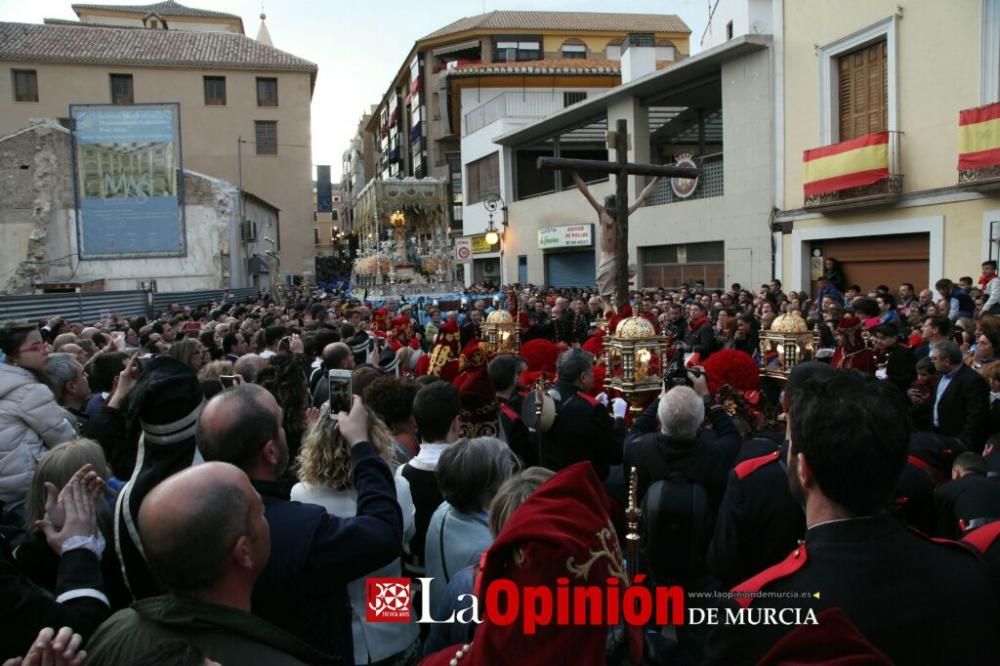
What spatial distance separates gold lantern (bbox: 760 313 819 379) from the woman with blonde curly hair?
12.2ft

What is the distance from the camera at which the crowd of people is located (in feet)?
5.82

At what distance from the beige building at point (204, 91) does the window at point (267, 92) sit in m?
0.06

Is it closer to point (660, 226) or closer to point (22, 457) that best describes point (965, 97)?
point (660, 226)

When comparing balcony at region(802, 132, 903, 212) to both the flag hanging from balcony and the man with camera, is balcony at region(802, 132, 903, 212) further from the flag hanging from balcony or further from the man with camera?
the man with camera

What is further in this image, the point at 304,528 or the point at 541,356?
the point at 541,356

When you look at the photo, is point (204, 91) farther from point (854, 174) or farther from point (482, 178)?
point (854, 174)

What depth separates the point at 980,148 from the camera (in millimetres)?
12516

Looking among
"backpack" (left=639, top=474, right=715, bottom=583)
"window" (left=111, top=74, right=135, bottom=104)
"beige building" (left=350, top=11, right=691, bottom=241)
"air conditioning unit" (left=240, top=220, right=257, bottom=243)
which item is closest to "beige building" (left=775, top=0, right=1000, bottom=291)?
"backpack" (left=639, top=474, right=715, bottom=583)

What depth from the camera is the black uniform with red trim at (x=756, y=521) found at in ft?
9.72

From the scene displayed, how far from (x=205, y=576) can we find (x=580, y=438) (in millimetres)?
2930

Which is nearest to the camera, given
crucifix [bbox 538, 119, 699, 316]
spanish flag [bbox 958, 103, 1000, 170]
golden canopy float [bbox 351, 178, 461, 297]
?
crucifix [bbox 538, 119, 699, 316]

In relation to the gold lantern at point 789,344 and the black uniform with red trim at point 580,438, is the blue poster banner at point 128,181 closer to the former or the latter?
the gold lantern at point 789,344

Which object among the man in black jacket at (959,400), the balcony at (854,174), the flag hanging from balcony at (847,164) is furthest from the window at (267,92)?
the man in black jacket at (959,400)

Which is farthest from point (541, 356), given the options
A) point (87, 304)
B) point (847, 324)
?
point (87, 304)
